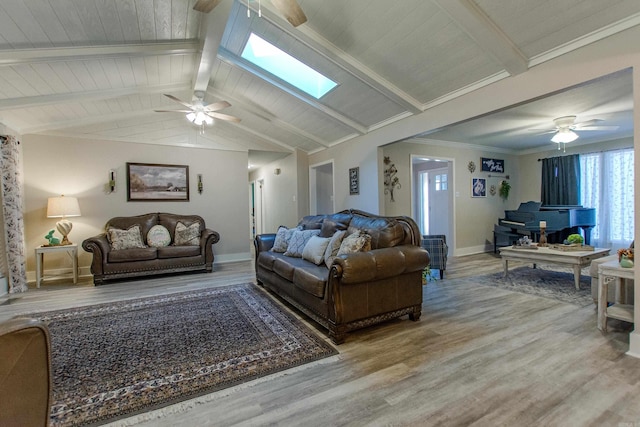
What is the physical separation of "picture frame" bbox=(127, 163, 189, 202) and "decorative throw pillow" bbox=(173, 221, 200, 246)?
0.77 m

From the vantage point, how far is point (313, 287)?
252cm

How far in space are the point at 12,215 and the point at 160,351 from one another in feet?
11.8

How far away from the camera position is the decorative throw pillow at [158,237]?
491 centimetres

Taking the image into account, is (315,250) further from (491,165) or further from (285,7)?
(491,165)

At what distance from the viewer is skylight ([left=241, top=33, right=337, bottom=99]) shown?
3.59 m

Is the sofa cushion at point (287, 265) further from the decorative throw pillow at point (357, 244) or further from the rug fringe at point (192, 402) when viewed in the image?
the rug fringe at point (192, 402)

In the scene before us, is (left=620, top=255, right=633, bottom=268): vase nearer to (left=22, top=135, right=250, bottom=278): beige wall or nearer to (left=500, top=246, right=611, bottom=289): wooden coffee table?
(left=500, top=246, right=611, bottom=289): wooden coffee table

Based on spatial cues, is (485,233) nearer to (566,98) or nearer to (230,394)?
(566,98)

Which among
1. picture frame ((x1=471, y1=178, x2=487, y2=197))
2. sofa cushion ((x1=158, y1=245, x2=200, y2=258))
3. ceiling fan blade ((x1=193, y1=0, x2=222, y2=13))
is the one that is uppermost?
ceiling fan blade ((x1=193, y1=0, x2=222, y2=13))

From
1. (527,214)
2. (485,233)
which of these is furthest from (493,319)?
(485,233)

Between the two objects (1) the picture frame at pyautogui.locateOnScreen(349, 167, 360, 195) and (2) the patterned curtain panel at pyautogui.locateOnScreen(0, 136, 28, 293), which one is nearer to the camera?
(2) the patterned curtain panel at pyautogui.locateOnScreen(0, 136, 28, 293)

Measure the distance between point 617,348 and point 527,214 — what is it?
4091 mm

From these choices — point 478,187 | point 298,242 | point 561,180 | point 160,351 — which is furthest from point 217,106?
point 561,180

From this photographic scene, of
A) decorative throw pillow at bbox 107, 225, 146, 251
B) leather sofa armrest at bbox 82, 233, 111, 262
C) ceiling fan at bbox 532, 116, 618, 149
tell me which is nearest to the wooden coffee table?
ceiling fan at bbox 532, 116, 618, 149
